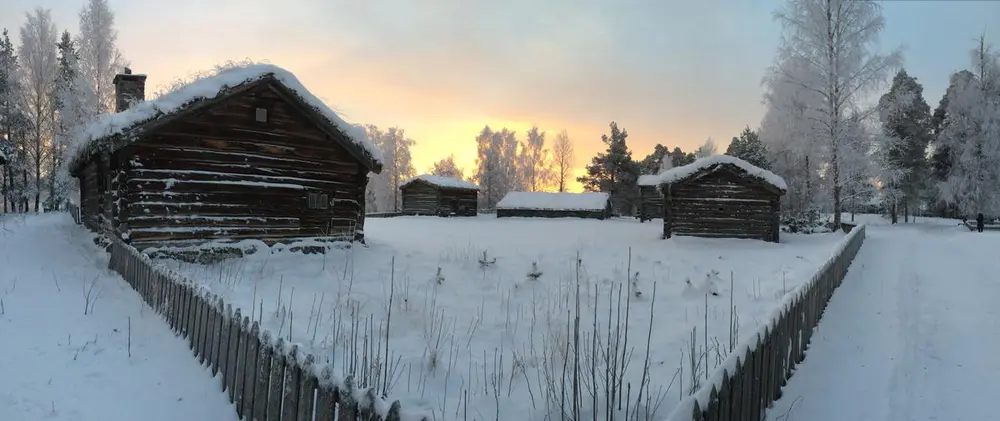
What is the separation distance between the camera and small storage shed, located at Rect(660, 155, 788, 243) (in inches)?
800

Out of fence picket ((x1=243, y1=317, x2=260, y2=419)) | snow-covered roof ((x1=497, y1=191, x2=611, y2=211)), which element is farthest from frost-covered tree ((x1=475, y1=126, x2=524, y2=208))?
fence picket ((x1=243, y1=317, x2=260, y2=419))

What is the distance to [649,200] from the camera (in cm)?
4297

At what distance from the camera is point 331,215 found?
47.3 ft

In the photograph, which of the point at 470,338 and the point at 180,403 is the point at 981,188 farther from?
the point at 180,403

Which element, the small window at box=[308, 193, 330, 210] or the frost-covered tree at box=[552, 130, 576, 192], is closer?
the small window at box=[308, 193, 330, 210]

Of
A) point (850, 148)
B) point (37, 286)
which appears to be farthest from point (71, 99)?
point (850, 148)

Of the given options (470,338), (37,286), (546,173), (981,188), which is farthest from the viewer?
(546,173)

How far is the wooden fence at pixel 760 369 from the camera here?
3195 mm

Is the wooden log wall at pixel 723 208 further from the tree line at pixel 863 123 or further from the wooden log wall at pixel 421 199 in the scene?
the wooden log wall at pixel 421 199

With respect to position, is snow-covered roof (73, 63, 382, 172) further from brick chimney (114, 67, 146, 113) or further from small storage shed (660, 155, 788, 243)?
small storage shed (660, 155, 788, 243)

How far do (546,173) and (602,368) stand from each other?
6735cm

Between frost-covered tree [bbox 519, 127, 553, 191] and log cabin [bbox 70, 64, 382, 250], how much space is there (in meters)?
57.5

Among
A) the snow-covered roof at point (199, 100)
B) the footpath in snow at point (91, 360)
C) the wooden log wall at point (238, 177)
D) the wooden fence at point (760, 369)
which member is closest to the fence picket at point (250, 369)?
the footpath in snow at point (91, 360)

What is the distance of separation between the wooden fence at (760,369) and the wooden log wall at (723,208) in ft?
45.1
